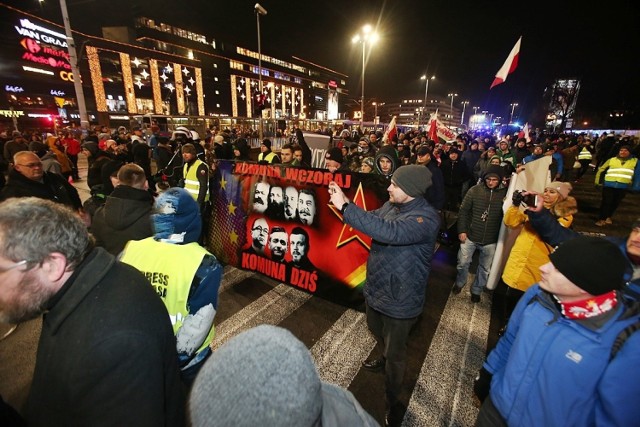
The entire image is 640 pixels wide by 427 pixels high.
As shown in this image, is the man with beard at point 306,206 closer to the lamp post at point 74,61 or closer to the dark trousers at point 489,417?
the dark trousers at point 489,417

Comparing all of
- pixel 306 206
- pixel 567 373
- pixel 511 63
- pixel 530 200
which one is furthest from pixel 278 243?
pixel 511 63

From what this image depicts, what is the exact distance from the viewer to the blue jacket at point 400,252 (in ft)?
7.57

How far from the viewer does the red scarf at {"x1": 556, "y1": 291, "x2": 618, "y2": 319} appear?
1.47m

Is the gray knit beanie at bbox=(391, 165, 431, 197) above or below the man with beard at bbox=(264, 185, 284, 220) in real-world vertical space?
above

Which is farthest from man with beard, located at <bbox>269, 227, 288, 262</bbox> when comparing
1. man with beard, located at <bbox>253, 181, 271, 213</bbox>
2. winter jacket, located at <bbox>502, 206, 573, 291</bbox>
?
winter jacket, located at <bbox>502, 206, 573, 291</bbox>

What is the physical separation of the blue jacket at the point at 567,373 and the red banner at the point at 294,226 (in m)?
2.43

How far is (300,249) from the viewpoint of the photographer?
179 inches

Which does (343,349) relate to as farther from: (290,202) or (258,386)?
(258,386)

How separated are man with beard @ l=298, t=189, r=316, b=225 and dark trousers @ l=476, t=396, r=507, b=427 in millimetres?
3048

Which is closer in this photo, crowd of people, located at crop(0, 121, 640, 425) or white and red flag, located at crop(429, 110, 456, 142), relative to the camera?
crowd of people, located at crop(0, 121, 640, 425)

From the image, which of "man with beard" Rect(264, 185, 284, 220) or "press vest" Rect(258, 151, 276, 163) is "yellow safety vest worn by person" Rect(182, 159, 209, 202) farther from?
"press vest" Rect(258, 151, 276, 163)

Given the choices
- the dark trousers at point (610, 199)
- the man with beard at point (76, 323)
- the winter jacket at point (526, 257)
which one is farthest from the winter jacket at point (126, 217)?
the dark trousers at point (610, 199)

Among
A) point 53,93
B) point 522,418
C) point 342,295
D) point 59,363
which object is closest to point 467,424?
point 522,418

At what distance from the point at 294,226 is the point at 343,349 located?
1.93 meters
